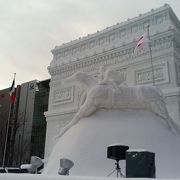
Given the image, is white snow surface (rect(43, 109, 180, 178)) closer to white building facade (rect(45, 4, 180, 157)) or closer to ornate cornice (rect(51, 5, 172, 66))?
white building facade (rect(45, 4, 180, 157))

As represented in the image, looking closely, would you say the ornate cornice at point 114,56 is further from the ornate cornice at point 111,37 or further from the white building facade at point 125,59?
the ornate cornice at point 111,37

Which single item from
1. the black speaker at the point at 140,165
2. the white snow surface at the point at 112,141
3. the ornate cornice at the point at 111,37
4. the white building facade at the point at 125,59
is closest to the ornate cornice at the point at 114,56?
the white building facade at the point at 125,59

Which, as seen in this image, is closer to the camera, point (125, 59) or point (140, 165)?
point (140, 165)

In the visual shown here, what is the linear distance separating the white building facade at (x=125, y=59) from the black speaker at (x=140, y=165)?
1606 centimetres

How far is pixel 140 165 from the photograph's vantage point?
602 centimetres

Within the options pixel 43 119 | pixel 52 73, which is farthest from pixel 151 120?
pixel 43 119

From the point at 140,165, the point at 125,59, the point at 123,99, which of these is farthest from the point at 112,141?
the point at 125,59

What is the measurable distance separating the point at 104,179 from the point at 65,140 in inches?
270

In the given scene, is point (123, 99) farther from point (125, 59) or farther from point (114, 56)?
point (114, 56)

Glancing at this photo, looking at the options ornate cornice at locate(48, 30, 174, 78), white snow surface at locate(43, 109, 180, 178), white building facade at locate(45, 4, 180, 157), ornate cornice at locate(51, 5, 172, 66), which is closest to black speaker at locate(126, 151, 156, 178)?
white snow surface at locate(43, 109, 180, 178)

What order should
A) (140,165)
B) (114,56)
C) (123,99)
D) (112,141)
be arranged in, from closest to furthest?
(140,165)
(112,141)
(123,99)
(114,56)

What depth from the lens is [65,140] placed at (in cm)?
1119

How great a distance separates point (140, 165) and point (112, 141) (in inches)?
154

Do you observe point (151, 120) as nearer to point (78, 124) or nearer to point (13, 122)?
point (78, 124)
